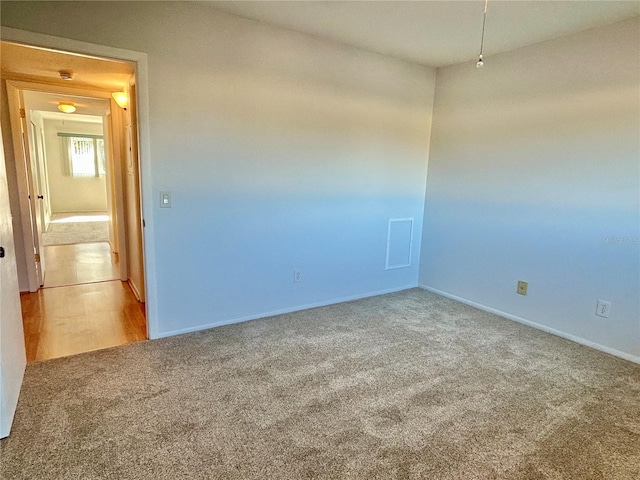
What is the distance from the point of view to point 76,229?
24.4ft

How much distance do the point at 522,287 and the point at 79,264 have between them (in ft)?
18.1

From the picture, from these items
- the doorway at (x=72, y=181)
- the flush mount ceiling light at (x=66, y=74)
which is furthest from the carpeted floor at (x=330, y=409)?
the doorway at (x=72, y=181)

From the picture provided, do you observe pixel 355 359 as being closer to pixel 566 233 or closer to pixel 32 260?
pixel 566 233

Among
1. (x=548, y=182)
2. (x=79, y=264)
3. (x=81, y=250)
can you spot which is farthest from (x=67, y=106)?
(x=548, y=182)

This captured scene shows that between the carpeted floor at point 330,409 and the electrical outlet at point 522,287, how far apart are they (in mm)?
457

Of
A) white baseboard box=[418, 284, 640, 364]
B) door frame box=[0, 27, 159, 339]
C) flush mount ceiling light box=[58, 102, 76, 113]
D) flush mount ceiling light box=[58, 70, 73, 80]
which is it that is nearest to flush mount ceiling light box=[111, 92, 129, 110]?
flush mount ceiling light box=[58, 70, 73, 80]

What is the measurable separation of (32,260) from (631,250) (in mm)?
5572

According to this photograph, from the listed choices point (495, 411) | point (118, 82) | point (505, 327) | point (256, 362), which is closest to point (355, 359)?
point (256, 362)

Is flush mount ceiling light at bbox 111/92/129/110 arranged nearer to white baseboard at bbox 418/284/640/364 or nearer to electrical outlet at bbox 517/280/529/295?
white baseboard at bbox 418/284/640/364

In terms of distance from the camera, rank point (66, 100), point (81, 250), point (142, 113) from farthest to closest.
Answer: point (81, 250)
point (66, 100)
point (142, 113)

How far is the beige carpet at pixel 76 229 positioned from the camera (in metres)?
6.47

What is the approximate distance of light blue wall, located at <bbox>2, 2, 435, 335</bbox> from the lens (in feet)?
8.55

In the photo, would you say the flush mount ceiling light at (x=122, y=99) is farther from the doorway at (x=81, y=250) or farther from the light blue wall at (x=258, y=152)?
the light blue wall at (x=258, y=152)

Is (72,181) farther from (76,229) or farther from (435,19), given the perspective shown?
(435,19)
